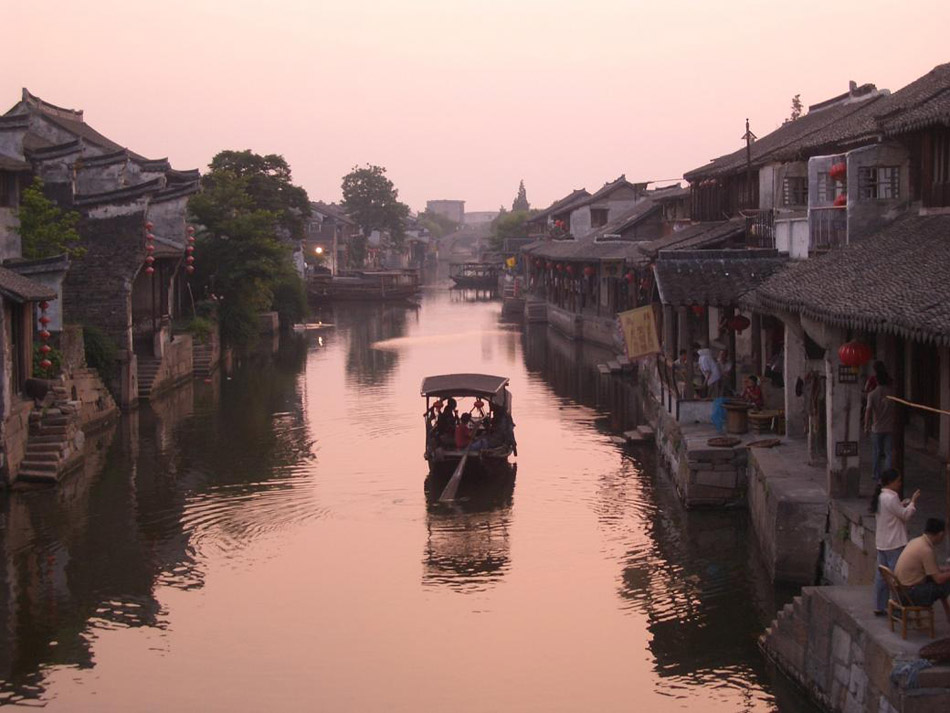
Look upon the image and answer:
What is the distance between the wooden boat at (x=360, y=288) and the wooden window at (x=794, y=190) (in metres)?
48.3

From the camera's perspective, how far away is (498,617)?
49.1ft

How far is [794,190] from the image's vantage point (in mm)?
25047

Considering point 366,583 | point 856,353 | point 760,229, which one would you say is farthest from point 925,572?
point 760,229

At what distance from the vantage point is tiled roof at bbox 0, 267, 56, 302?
2009cm

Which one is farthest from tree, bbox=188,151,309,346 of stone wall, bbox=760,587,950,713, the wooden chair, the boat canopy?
the wooden chair

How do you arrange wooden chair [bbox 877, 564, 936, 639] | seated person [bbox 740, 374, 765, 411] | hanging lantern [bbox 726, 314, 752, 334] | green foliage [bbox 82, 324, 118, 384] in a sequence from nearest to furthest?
wooden chair [bbox 877, 564, 936, 639]
seated person [bbox 740, 374, 765, 411]
hanging lantern [bbox 726, 314, 752, 334]
green foliage [bbox 82, 324, 118, 384]

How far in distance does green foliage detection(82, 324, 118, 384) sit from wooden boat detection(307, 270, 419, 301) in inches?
1633

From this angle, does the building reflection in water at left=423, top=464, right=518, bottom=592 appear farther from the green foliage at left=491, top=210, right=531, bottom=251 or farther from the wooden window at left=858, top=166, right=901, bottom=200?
the green foliage at left=491, top=210, right=531, bottom=251

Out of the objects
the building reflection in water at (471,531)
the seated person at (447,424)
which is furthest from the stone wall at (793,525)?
the seated person at (447,424)

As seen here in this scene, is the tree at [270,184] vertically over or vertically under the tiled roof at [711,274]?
over

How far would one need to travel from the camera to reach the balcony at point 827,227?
64.2 feet

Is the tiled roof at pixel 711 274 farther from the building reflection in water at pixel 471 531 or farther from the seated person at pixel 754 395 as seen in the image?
the building reflection in water at pixel 471 531

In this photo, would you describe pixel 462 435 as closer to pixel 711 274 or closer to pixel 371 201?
pixel 711 274

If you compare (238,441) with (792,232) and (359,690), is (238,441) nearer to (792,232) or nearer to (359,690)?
(792,232)
